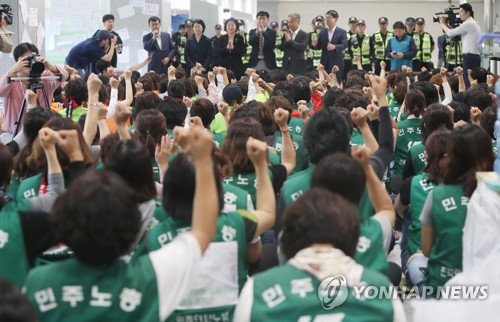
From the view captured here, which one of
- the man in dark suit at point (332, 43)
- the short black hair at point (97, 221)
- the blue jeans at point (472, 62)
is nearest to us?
the short black hair at point (97, 221)

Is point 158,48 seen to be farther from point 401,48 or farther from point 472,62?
point 472,62

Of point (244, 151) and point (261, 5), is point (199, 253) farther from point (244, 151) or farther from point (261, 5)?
point (261, 5)

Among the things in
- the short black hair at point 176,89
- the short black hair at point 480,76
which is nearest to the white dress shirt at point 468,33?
the short black hair at point 480,76

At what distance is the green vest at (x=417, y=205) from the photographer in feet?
12.6

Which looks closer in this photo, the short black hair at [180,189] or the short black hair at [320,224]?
the short black hair at [320,224]

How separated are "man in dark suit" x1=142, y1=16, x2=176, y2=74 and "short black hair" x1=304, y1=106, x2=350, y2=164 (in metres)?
10.4

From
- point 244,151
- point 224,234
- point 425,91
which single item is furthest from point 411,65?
point 224,234

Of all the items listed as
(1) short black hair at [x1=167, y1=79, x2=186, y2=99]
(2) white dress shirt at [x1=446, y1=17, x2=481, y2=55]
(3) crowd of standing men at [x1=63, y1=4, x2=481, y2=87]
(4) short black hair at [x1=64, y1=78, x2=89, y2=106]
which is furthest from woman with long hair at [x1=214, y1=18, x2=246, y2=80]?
(4) short black hair at [x1=64, y1=78, x2=89, y2=106]

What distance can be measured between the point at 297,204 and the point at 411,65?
12687mm

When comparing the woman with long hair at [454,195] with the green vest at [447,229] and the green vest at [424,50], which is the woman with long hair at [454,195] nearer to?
the green vest at [447,229]

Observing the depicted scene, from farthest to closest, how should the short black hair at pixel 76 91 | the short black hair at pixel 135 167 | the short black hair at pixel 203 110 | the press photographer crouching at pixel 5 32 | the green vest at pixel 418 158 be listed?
the press photographer crouching at pixel 5 32, the short black hair at pixel 76 91, the short black hair at pixel 203 110, the green vest at pixel 418 158, the short black hair at pixel 135 167

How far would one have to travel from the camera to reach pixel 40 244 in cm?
258

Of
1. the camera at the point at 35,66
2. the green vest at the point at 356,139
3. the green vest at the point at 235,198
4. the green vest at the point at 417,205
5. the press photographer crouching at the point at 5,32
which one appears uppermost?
the press photographer crouching at the point at 5,32

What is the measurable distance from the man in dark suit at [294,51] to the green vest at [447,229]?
34.9ft
